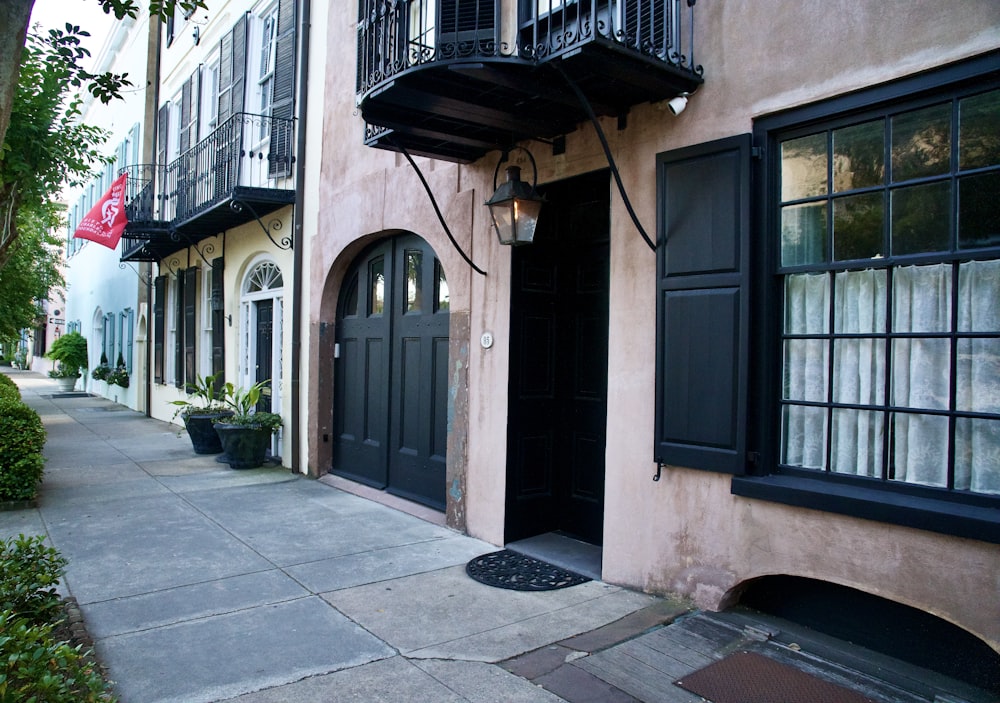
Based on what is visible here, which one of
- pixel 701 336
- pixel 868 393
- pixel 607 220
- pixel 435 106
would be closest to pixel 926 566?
pixel 868 393

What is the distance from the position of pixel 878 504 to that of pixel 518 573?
2.55m

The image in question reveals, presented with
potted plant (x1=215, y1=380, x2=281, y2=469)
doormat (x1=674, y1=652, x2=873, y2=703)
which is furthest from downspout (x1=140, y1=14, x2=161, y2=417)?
doormat (x1=674, y1=652, x2=873, y2=703)

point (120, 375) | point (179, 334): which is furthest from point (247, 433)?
point (120, 375)

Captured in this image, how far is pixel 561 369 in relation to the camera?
6125 mm

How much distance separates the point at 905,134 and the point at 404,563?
14.0 ft

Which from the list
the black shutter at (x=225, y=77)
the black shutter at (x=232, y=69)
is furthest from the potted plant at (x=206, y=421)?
the black shutter at (x=225, y=77)

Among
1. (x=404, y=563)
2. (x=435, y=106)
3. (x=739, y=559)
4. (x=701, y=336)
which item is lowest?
(x=404, y=563)

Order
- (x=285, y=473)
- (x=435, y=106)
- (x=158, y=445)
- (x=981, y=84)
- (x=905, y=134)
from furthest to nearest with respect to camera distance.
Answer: (x=158, y=445) → (x=285, y=473) → (x=435, y=106) → (x=905, y=134) → (x=981, y=84)

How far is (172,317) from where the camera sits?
587 inches

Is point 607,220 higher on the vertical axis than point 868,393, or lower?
higher

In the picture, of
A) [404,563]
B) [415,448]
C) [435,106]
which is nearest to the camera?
[435,106]

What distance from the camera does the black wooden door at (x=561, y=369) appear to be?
19.3 ft

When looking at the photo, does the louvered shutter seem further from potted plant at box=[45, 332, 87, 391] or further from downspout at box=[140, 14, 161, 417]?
potted plant at box=[45, 332, 87, 391]

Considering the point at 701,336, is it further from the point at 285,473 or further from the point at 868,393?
the point at 285,473
